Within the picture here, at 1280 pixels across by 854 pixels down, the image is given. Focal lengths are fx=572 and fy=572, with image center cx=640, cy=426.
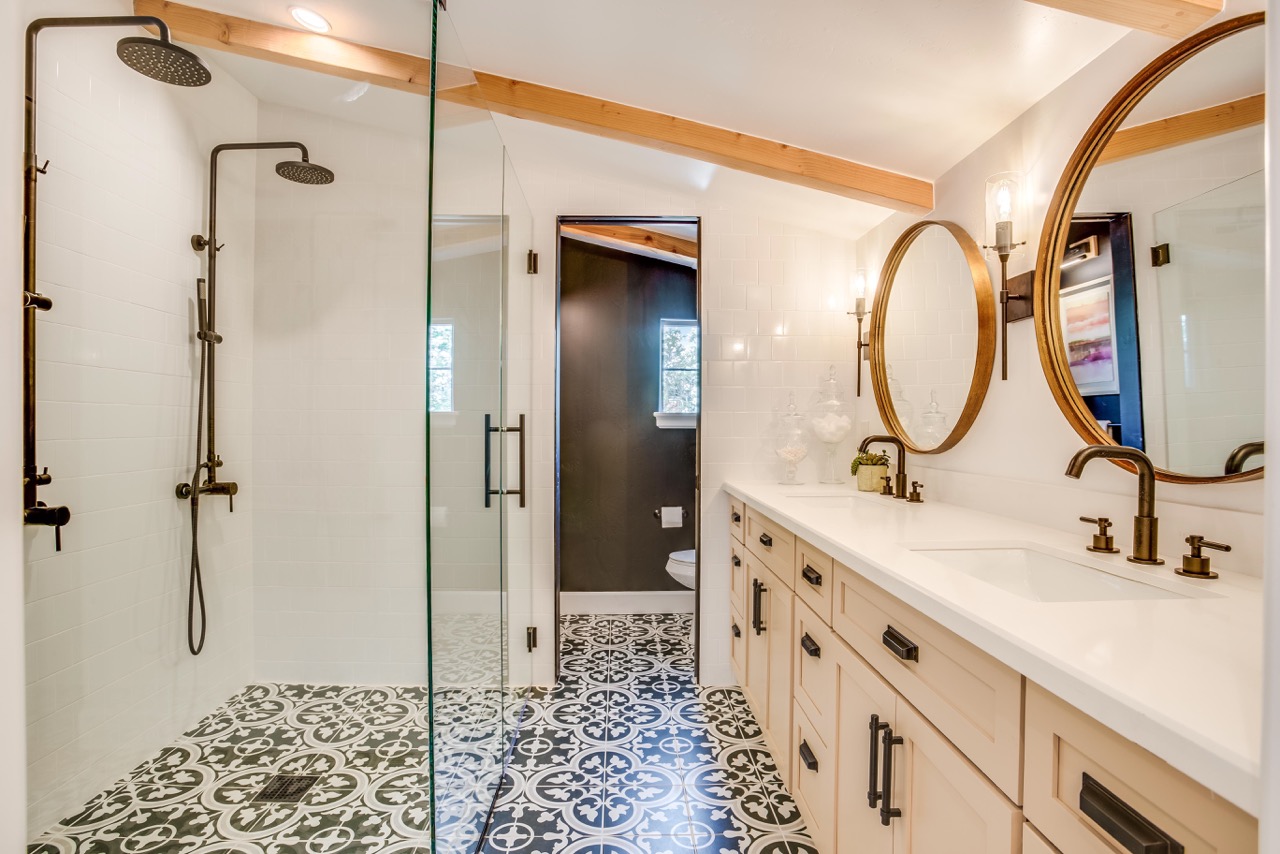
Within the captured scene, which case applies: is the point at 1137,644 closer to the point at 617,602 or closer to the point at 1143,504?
the point at 1143,504

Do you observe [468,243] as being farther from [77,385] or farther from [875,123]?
[875,123]

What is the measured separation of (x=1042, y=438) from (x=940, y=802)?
102 centimetres

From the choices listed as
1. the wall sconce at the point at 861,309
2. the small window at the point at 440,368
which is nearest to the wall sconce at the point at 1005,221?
the wall sconce at the point at 861,309

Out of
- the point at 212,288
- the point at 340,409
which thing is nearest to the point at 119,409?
the point at 212,288

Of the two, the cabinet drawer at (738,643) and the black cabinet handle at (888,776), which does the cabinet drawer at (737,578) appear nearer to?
the cabinet drawer at (738,643)

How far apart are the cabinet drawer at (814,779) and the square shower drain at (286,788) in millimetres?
1411

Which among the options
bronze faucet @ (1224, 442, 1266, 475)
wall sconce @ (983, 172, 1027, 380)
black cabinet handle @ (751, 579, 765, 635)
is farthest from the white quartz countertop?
black cabinet handle @ (751, 579, 765, 635)

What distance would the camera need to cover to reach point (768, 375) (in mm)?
2693

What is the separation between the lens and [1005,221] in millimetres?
1597

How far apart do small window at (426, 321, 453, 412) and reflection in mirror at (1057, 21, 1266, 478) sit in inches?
58.4

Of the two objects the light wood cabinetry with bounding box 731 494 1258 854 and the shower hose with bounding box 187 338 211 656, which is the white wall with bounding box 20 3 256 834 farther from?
Answer: the light wood cabinetry with bounding box 731 494 1258 854

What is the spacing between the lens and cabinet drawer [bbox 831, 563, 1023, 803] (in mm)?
735

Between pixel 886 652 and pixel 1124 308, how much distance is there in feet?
2.98

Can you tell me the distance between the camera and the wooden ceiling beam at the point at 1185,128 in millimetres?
984
